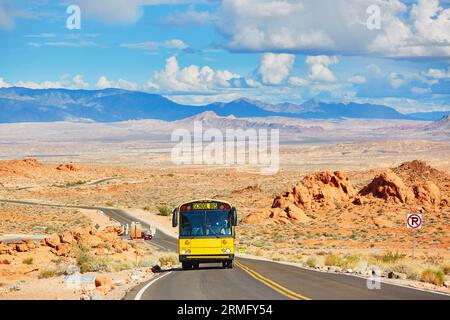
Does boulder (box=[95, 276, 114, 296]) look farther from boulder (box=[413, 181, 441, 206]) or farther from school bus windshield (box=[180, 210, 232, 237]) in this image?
boulder (box=[413, 181, 441, 206])

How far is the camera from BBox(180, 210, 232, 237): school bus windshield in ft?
87.5

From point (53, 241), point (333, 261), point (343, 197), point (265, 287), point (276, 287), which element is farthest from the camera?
point (343, 197)

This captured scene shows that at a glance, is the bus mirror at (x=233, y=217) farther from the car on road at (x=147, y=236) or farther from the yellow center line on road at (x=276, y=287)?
the car on road at (x=147, y=236)

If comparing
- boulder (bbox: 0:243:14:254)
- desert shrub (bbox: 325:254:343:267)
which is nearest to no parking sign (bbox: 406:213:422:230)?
desert shrub (bbox: 325:254:343:267)

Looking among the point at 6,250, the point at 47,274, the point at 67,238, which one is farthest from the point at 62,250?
the point at 47,274

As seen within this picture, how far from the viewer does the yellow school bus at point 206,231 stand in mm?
26500

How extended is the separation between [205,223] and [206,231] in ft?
1.06

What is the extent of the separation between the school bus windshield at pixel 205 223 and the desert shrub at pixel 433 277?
772 cm

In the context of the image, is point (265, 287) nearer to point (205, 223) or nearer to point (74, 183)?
point (205, 223)

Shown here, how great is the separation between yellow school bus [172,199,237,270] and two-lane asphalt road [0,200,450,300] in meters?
0.78

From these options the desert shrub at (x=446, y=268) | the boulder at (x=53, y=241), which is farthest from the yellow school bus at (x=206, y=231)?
the boulder at (x=53, y=241)

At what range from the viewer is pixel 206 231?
2664 centimetres
